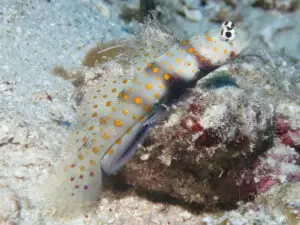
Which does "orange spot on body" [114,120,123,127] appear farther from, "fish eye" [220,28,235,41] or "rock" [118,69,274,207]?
"fish eye" [220,28,235,41]

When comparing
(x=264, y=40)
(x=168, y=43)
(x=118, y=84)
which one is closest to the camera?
(x=118, y=84)

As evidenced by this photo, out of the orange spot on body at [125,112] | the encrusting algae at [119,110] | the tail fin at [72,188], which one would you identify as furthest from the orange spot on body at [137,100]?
the tail fin at [72,188]

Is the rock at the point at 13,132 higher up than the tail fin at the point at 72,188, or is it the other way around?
the rock at the point at 13,132

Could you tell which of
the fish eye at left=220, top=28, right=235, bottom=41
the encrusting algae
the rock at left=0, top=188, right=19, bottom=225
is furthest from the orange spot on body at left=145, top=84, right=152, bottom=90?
the rock at left=0, top=188, right=19, bottom=225

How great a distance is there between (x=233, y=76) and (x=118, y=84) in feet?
5.06

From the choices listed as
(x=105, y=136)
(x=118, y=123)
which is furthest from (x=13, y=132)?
(x=118, y=123)

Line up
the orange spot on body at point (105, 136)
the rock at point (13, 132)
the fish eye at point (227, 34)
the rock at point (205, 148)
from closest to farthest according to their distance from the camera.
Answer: the rock at point (205, 148) → the rock at point (13, 132) → the orange spot on body at point (105, 136) → the fish eye at point (227, 34)

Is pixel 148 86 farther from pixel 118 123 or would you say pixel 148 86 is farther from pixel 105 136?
pixel 105 136

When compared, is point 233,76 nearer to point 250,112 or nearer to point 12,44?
point 250,112

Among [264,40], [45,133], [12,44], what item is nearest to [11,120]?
[45,133]

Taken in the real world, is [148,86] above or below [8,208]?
above

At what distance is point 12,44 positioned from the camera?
4.14m

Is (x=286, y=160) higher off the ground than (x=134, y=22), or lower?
lower

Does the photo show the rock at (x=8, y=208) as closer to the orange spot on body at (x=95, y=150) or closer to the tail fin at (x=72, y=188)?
the tail fin at (x=72, y=188)
